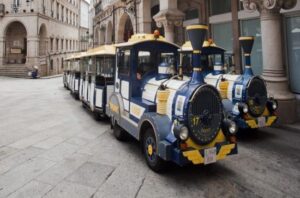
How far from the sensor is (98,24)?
31.6m

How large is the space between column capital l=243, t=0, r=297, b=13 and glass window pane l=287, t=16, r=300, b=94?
1937 millimetres

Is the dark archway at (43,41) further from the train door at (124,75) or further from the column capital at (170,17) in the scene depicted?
the train door at (124,75)

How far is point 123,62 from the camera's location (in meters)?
6.93

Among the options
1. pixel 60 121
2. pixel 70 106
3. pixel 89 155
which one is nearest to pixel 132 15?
pixel 70 106

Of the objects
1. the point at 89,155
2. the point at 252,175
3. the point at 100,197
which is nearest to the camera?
the point at 100,197

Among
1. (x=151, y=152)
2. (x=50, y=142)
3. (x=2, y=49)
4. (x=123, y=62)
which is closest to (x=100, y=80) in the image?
(x=123, y=62)

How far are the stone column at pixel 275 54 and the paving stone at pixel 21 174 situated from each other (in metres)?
6.89

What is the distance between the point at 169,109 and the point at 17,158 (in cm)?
355

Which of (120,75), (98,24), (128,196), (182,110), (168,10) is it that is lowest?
(128,196)

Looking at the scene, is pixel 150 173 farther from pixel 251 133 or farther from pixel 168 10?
pixel 168 10

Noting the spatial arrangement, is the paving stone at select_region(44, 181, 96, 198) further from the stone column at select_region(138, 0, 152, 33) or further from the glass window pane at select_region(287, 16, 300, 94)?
the stone column at select_region(138, 0, 152, 33)

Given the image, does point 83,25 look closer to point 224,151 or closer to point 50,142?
point 50,142

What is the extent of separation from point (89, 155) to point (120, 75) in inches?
86.0

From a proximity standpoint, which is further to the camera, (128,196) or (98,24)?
(98,24)
